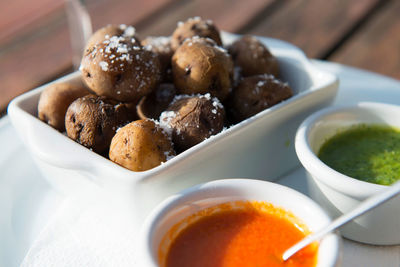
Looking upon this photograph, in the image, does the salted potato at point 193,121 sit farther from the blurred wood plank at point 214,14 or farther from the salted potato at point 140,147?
A: the blurred wood plank at point 214,14

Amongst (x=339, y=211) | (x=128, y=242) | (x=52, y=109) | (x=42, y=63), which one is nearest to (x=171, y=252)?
(x=128, y=242)

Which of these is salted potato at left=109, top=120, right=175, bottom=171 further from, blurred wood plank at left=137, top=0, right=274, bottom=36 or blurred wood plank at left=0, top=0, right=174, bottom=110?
blurred wood plank at left=137, top=0, right=274, bottom=36

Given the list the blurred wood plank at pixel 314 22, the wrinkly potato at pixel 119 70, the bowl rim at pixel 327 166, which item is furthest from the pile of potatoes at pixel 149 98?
the blurred wood plank at pixel 314 22

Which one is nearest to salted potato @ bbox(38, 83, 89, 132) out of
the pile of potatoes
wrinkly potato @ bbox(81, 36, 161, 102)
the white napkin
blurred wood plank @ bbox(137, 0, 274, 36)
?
the pile of potatoes

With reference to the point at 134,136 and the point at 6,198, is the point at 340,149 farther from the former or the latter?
the point at 6,198

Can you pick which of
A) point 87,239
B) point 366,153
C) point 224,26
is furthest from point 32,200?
point 224,26

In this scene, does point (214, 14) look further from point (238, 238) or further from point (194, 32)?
point (238, 238)
